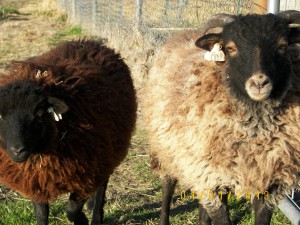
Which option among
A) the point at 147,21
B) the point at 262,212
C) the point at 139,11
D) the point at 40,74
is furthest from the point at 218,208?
the point at 139,11

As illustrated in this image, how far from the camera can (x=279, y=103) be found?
132 inches

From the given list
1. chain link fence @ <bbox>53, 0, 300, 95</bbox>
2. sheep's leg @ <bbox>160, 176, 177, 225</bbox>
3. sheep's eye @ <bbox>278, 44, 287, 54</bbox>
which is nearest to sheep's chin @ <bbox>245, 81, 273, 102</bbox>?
sheep's eye @ <bbox>278, 44, 287, 54</bbox>

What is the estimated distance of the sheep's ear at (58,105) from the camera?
141 inches

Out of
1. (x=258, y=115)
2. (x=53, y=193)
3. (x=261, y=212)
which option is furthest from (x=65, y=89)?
(x=261, y=212)

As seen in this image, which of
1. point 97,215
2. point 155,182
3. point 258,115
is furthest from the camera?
point 155,182

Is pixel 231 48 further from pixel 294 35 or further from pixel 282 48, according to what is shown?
pixel 294 35

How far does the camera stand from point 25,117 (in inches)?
136

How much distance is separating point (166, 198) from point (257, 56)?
1.87m

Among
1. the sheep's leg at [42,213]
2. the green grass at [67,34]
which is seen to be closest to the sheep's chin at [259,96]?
the sheep's leg at [42,213]

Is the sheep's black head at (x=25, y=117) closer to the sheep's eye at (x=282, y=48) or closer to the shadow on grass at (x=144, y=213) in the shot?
the shadow on grass at (x=144, y=213)

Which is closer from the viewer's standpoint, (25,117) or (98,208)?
(25,117)

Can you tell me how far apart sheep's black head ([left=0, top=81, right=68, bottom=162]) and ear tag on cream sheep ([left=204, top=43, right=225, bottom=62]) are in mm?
1106

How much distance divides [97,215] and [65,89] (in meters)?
1.31

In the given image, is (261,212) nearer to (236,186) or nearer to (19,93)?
(236,186)
